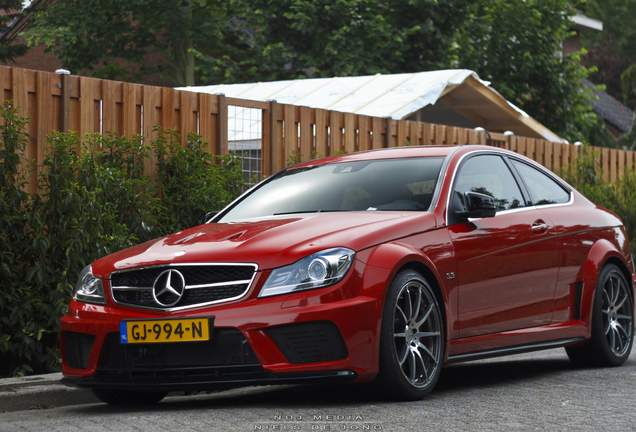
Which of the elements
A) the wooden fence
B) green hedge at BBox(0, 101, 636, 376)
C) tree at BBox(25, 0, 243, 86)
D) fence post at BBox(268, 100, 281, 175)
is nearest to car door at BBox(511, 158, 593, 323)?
green hedge at BBox(0, 101, 636, 376)

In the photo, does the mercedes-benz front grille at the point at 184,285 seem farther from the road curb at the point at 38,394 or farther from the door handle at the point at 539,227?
the door handle at the point at 539,227

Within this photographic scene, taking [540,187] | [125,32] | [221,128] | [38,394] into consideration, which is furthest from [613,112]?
[38,394]

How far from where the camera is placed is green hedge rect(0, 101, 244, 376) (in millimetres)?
6977

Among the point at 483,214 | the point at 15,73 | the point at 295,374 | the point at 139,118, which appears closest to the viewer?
the point at 295,374

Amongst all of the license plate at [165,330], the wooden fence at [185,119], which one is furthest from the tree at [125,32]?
the license plate at [165,330]

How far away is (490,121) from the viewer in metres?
20.6

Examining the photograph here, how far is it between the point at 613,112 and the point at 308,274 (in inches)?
1647

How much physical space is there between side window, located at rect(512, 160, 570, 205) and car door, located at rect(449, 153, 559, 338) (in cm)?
17

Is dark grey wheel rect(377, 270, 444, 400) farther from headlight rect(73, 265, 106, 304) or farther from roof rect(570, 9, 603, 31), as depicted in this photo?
roof rect(570, 9, 603, 31)

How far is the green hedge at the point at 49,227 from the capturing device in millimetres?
6977

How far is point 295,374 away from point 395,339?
65 cm

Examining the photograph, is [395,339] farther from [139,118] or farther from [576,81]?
[576,81]

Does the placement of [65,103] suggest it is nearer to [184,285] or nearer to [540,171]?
[184,285]

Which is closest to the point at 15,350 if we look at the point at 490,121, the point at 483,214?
the point at 483,214
